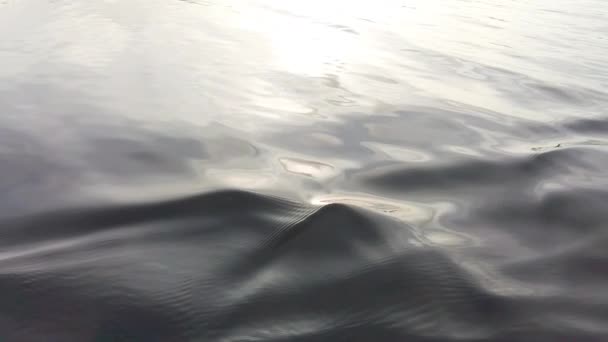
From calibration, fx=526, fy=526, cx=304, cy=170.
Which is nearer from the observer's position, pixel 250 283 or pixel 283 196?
pixel 250 283

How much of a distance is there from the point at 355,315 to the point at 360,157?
890mm

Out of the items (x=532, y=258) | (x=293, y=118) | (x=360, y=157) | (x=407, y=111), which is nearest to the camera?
(x=532, y=258)

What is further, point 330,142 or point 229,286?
point 330,142

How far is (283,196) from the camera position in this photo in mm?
1461

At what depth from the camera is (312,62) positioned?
3141mm

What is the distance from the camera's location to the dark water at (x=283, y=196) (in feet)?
3.36

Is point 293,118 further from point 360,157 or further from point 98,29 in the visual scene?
point 98,29

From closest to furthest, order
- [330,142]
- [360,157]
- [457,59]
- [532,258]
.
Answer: [532,258] < [360,157] < [330,142] < [457,59]

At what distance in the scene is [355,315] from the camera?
3.38ft

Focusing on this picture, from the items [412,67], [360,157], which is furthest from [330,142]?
[412,67]

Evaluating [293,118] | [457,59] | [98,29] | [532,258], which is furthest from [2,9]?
[532,258]

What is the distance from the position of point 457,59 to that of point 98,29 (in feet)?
7.90

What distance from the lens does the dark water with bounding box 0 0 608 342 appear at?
102cm

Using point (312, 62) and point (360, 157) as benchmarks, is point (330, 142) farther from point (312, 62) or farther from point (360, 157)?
point (312, 62)
